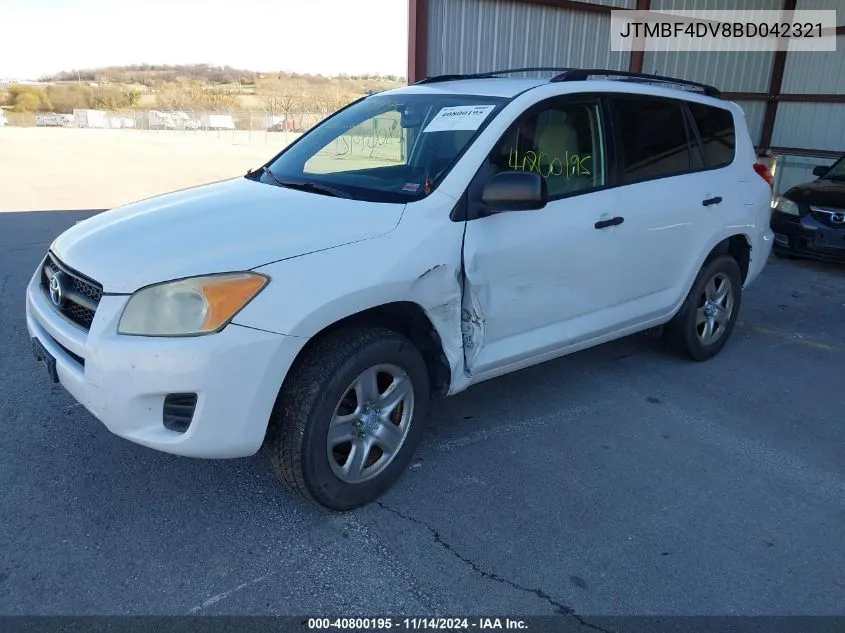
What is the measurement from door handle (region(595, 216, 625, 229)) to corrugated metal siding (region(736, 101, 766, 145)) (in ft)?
37.7

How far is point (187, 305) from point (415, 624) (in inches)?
54.8

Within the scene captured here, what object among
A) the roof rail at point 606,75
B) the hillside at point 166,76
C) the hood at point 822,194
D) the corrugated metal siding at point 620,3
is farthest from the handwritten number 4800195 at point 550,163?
the hillside at point 166,76

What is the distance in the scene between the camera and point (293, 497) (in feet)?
10.4

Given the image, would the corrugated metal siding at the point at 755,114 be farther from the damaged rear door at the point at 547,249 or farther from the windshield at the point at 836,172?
the damaged rear door at the point at 547,249

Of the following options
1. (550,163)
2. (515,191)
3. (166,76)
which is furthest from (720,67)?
(166,76)

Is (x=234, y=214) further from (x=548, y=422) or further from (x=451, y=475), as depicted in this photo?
(x=548, y=422)

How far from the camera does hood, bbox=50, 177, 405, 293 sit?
266 centimetres

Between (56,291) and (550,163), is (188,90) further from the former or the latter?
(56,291)

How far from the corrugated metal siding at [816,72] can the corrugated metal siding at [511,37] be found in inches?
169

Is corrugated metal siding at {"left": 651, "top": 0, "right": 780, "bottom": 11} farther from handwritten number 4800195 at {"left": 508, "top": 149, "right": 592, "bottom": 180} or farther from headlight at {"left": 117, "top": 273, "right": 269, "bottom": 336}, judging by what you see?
headlight at {"left": 117, "top": 273, "right": 269, "bottom": 336}

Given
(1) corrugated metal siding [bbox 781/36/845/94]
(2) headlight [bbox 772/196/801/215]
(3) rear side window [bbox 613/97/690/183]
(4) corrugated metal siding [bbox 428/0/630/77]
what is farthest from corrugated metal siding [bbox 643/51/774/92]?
(3) rear side window [bbox 613/97/690/183]

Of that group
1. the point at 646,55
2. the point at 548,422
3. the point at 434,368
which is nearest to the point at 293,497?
the point at 434,368

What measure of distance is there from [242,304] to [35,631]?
128cm

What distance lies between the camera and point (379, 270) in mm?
2877
